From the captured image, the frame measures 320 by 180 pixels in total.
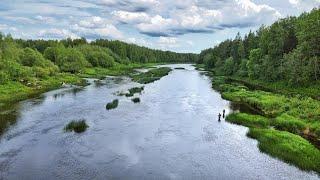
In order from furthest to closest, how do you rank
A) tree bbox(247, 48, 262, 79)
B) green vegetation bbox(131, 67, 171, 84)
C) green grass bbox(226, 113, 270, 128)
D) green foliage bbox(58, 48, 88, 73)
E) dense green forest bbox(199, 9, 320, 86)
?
green foliage bbox(58, 48, 88, 73) < green vegetation bbox(131, 67, 171, 84) < tree bbox(247, 48, 262, 79) < dense green forest bbox(199, 9, 320, 86) < green grass bbox(226, 113, 270, 128)

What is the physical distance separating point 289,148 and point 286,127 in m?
12.1

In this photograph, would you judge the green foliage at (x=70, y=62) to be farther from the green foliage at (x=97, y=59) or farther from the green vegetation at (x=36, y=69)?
the green foliage at (x=97, y=59)

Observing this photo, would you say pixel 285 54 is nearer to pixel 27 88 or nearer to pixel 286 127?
pixel 286 127

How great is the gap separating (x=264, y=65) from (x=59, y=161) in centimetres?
9011

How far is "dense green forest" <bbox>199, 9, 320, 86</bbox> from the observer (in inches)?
3765

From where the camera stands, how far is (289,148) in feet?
144

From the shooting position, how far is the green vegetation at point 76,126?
2065 inches

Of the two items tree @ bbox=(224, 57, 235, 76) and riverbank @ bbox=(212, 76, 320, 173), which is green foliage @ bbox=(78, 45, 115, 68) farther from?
riverbank @ bbox=(212, 76, 320, 173)

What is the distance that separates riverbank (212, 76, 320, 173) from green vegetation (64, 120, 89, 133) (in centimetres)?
2265

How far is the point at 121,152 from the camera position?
4312 cm

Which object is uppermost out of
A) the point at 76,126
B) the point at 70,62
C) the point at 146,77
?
the point at 70,62

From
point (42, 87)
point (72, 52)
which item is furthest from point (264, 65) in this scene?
point (72, 52)

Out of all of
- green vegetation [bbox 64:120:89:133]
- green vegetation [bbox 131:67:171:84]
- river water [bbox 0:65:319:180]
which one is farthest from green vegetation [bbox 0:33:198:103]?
green vegetation [bbox 64:120:89:133]

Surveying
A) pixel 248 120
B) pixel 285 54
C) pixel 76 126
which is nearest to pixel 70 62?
pixel 285 54
